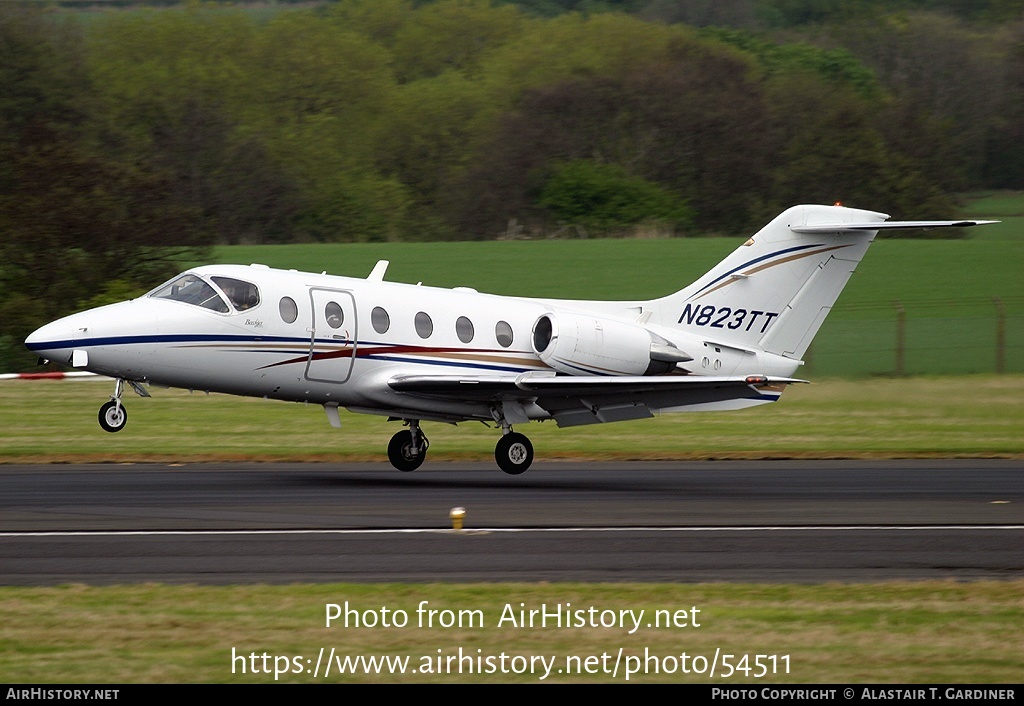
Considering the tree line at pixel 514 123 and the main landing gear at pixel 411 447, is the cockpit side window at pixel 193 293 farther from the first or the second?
the tree line at pixel 514 123

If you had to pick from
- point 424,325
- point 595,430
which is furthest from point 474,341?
point 595,430

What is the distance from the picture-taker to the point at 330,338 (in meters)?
18.9

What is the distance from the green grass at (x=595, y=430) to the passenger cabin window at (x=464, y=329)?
10.7ft

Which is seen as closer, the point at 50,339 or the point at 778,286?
the point at 50,339

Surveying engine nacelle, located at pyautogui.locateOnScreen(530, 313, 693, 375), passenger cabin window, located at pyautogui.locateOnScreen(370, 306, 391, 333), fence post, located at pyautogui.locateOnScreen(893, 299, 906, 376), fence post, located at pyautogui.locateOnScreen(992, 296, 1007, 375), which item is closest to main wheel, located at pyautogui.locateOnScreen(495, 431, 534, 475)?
engine nacelle, located at pyautogui.locateOnScreen(530, 313, 693, 375)

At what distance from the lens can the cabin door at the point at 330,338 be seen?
18.8m

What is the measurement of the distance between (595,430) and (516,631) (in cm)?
1747

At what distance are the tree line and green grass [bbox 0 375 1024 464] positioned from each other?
61.3 ft

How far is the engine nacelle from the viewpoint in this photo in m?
20.0

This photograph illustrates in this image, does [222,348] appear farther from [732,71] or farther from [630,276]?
[732,71]

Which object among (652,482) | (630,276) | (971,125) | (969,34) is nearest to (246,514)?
(652,482)

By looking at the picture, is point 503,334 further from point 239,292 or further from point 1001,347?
point 1001,347

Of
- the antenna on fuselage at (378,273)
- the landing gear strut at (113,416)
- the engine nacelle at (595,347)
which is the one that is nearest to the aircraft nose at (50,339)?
the landing gear strut at (113,416)

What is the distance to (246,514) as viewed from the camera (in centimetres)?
1516
